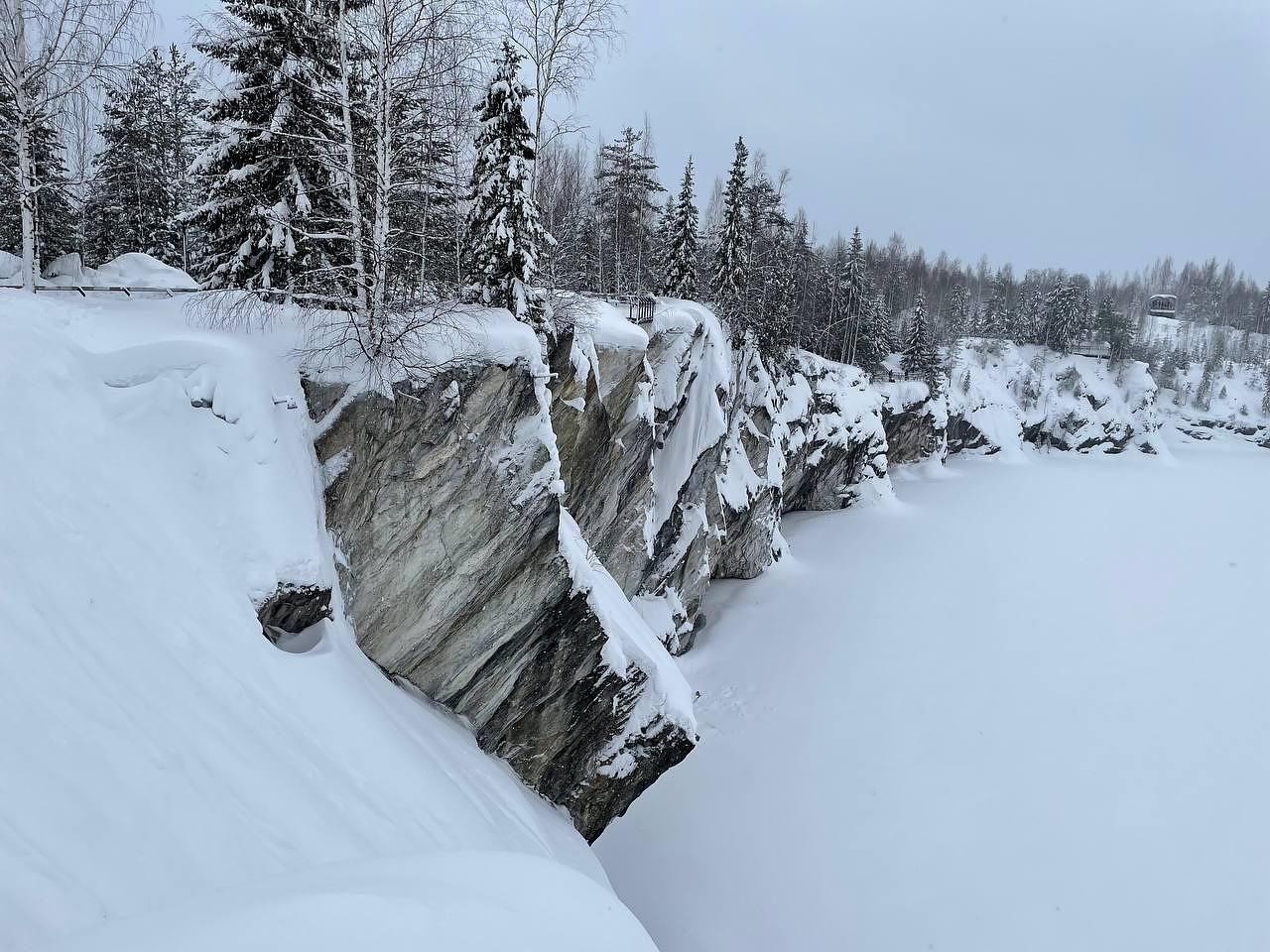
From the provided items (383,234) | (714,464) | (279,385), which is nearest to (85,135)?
(383,234)

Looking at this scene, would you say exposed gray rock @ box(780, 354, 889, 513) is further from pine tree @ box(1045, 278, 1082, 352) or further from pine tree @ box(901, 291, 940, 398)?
pine tree @ box(1045, 278, 1082, 352)

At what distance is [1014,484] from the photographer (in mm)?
40375

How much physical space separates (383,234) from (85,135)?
7579mm

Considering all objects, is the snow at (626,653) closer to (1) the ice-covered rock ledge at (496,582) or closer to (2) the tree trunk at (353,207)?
(1) the ice-covered rock ledge at (496,582)

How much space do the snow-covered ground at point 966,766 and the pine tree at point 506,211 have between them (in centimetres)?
1156

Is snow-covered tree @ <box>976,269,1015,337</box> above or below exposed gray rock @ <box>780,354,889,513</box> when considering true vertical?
above

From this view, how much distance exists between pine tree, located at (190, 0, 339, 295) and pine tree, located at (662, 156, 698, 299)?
60.6 feet

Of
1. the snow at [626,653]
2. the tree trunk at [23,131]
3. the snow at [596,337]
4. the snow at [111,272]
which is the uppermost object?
the tree trunk at [23,131]

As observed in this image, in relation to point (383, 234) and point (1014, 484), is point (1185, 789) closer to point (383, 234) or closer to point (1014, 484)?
point (383, 234)

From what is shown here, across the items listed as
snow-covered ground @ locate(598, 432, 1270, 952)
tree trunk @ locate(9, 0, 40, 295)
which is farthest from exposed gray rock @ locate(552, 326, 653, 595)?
tree trunk @ locate(9, 0, 40, 295)

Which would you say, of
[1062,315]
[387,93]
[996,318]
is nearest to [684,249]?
[387,93]

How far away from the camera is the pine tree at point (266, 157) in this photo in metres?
10.1

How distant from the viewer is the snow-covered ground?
11.5m

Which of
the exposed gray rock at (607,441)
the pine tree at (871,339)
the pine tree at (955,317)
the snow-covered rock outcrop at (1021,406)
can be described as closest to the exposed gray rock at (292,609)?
the exposed gray rock at (607,441)
